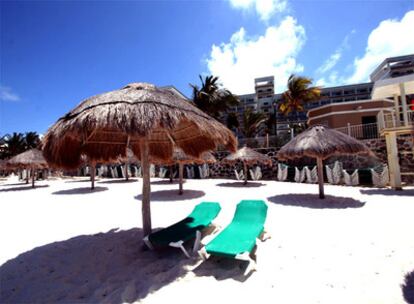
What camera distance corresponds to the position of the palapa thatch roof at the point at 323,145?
8438 millimetres

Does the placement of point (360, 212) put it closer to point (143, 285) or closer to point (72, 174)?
point (143, 285)

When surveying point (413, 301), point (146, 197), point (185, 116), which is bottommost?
point (413, 301)

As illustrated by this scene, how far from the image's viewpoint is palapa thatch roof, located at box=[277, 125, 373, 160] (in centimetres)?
844

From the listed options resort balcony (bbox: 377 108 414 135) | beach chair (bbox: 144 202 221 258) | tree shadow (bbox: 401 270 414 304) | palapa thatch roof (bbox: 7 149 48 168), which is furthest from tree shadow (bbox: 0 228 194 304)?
palapa thatch roof (bbox: 7 149 48 168)

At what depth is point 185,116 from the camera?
404cm

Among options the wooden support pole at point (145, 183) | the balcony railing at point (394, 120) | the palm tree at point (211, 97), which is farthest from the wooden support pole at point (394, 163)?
A: the palm tree at point (211, 97)

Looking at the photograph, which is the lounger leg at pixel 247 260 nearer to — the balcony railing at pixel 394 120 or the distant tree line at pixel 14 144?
the balcony railing at pixel 394 120

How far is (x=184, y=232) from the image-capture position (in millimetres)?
4613

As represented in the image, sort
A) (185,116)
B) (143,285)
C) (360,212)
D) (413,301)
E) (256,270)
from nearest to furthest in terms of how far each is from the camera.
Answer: (413,301) < (143,285) < (256,270) < (185,116) < (360,212)

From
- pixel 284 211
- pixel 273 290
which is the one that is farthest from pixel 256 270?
pixel 284 211

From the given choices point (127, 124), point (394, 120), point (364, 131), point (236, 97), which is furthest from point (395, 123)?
point (236, 97)

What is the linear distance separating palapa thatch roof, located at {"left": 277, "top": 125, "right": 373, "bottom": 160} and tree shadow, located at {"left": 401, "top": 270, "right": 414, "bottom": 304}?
556cm

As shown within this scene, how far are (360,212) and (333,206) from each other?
3.09ft

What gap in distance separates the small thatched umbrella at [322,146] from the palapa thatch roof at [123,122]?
15.7 feet
